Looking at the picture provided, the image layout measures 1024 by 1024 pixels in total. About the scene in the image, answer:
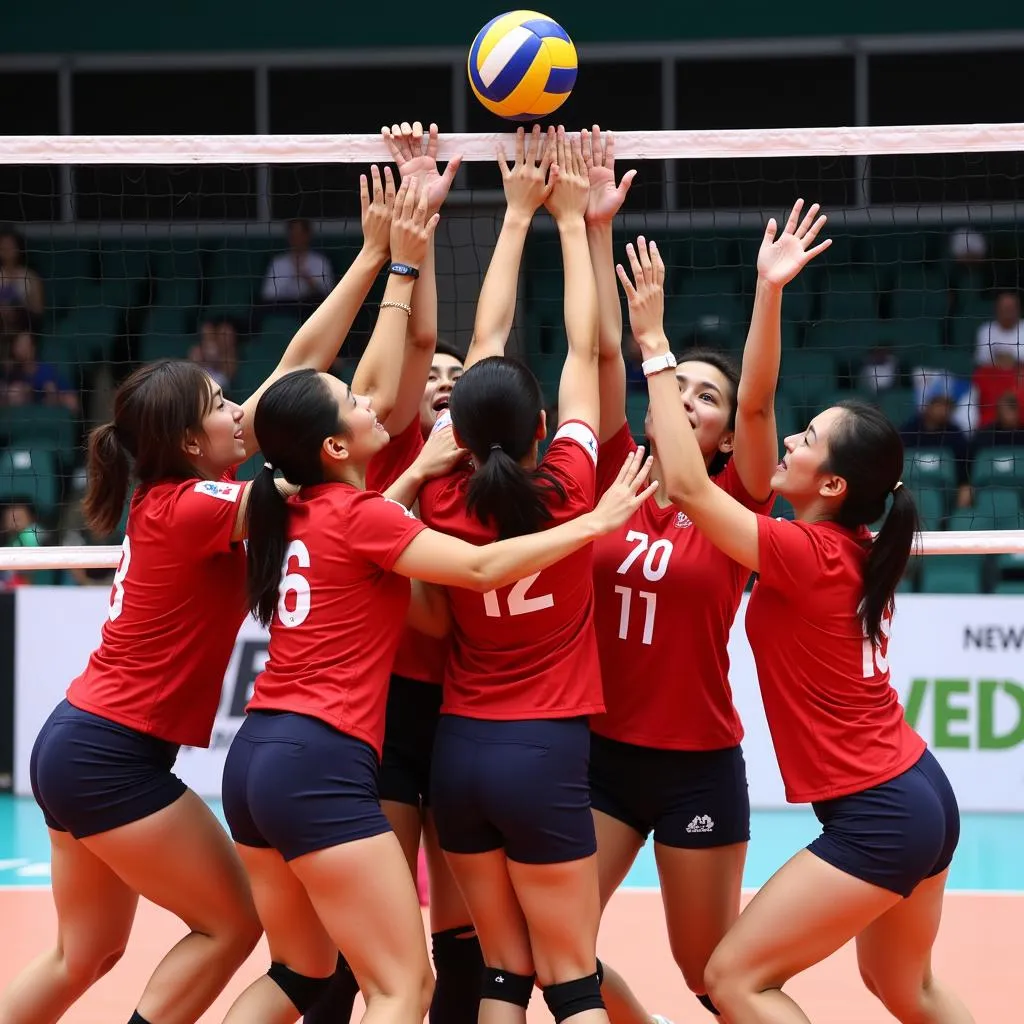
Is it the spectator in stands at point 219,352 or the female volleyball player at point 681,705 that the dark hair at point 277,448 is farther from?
the spectator in stands at point 219,352

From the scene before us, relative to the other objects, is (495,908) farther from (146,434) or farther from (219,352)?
(219,352)

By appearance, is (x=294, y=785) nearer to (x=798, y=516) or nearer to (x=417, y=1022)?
(x=417, y=1022)

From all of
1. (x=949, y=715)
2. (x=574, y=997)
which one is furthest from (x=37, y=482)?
(x=574, y=997)

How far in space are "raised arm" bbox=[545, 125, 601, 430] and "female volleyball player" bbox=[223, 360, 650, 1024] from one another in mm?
258

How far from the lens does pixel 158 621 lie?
150 inches

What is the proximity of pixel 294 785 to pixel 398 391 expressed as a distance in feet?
4.24

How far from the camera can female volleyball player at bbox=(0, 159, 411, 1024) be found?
12.2 feet

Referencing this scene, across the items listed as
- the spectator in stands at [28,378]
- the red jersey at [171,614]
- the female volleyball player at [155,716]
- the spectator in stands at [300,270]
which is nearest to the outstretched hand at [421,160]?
the female volleyball player at [155,716]

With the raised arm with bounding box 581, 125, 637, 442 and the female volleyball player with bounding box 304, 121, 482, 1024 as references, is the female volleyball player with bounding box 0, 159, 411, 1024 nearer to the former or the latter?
the female volleyball player with bounding box 304, 121, 482, 1024

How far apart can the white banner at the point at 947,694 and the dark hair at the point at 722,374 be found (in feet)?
13.1

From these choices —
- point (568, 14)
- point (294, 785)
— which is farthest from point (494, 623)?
point (568, 14)

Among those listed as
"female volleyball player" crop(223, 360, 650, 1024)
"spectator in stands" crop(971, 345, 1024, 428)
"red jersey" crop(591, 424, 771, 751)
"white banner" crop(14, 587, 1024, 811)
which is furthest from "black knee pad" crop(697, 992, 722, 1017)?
"spectator in stands" crop(971, 345, 1024, 428)

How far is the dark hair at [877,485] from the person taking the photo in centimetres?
364

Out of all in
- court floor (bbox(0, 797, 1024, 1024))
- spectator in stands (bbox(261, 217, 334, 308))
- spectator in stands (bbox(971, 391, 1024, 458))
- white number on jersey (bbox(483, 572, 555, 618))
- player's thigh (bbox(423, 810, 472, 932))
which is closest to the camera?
white number on jersey (bbox(483, 572, 555, 618))
